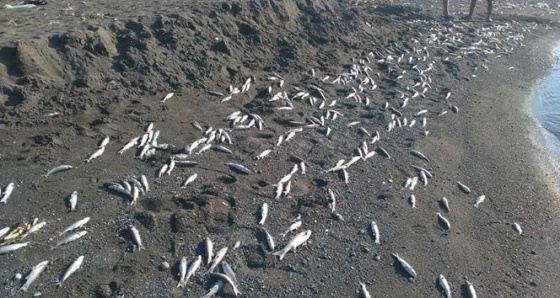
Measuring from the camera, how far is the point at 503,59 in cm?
1945

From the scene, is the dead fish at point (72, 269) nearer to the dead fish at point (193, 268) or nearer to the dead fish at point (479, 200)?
the dead fish at point (193, 268)

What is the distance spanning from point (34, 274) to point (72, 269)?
469 millimetres


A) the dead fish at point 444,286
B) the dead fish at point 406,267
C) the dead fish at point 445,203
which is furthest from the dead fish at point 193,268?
the dead fish at point 445,203

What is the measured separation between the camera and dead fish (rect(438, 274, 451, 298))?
7.36 m

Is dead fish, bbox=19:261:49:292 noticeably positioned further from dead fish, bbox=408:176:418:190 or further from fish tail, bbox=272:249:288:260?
dead fish, bbox=408:176:418:190

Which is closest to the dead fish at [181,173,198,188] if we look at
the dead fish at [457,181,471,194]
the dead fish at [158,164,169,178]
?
the dead fish at [158,164,169,178]

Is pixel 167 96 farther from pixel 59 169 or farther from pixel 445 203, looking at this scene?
pixel 445 203

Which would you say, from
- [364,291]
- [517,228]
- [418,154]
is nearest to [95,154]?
[364,291]

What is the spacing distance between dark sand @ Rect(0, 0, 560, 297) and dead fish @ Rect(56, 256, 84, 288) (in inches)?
3.0

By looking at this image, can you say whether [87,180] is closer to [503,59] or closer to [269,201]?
[269,201]

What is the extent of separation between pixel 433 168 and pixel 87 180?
23.4ft

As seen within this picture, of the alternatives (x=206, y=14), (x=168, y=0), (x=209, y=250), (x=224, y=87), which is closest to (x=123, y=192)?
(x=209, y=250)

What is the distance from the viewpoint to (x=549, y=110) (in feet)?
51.3

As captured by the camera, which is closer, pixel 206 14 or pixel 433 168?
pixel 433 168
